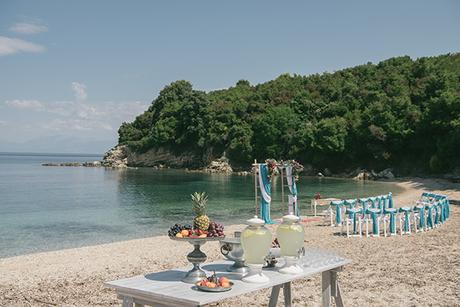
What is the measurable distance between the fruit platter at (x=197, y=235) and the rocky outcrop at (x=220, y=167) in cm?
6977

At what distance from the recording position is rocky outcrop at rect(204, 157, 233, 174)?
75.5 metres

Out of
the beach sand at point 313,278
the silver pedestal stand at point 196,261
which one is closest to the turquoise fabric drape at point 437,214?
the beach sand at point 313,278

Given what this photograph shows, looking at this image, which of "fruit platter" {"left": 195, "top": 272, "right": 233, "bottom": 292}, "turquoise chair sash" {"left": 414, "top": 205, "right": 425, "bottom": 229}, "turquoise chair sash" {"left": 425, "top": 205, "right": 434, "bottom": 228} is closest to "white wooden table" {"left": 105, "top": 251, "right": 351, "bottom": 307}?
"fruit platter" {"left": 195, "top": 272, "right": 233, "bottom": 292}

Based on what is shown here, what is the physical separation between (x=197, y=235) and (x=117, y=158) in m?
98.9

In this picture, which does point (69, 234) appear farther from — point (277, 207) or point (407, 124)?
point (407, 124)

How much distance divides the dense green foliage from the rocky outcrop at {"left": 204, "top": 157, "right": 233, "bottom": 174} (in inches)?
56.6

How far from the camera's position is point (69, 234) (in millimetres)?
20891

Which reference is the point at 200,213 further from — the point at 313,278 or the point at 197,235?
the point at 313,278

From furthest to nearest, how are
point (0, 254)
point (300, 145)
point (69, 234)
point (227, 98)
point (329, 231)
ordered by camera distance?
point (227, 98), point (300, 145), point (69, 234), point (329, 231), point (0, 254)

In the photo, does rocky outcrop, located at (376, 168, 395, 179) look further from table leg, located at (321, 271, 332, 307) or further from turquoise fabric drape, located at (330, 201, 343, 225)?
table leg, located at (321, 271, 332, 307)

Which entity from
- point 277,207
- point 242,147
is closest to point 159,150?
point 242,147

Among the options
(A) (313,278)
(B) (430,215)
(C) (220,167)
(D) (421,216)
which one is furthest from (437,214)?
(C) (220,167)

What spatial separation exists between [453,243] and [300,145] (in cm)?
5606

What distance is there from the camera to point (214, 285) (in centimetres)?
423
